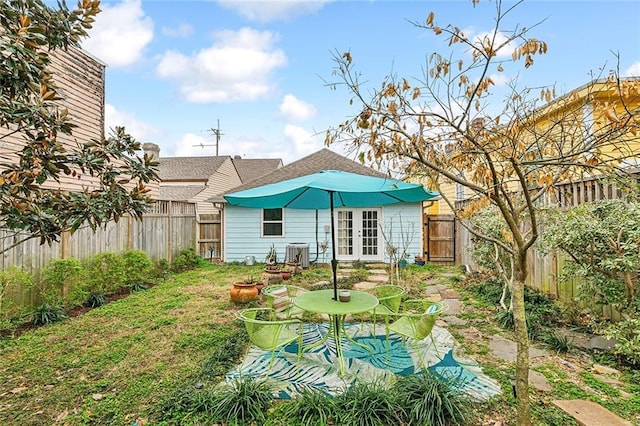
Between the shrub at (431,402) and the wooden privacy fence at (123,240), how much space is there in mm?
2872

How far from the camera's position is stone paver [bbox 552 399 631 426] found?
102 inches

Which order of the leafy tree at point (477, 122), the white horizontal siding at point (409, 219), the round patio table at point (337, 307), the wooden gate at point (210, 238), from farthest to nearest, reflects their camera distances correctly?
the wooden gate at point (210, 238) < the white horizontal siding at point (409, 219) < the round patio table at point (337, 307) < the leafy tree at point (477, 122)

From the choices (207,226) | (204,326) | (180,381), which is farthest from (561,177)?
(207,226)

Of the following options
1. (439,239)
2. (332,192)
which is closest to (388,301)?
(332,192)

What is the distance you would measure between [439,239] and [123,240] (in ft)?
31.3

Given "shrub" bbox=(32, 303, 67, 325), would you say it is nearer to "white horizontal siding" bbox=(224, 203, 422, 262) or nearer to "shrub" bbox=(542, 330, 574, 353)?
"white horizontal siding" bbox=(224, 203, 422, 262)

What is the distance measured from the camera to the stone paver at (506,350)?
3.99m

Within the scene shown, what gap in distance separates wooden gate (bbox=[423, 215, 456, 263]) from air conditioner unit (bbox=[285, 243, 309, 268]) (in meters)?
4.09

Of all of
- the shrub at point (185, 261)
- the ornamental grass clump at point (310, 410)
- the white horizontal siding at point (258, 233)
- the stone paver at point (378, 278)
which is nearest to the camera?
the ornamental grass clump at point (310, 410)

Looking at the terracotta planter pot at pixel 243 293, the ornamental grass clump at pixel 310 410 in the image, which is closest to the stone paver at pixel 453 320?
the ornamental grass clump at pixel 310 410

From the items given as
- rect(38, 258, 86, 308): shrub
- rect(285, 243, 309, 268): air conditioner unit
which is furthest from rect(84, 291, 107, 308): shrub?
rect(285, 243, 309, 268): air conditioner unit

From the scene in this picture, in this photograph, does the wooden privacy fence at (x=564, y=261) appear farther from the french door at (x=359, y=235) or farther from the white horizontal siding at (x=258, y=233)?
the white horizontal siding at (x=258, y=233)

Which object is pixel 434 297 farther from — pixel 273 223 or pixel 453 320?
pixel 273 223

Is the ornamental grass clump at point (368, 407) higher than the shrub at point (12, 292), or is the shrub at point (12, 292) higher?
the shrub at point (12, 292)
